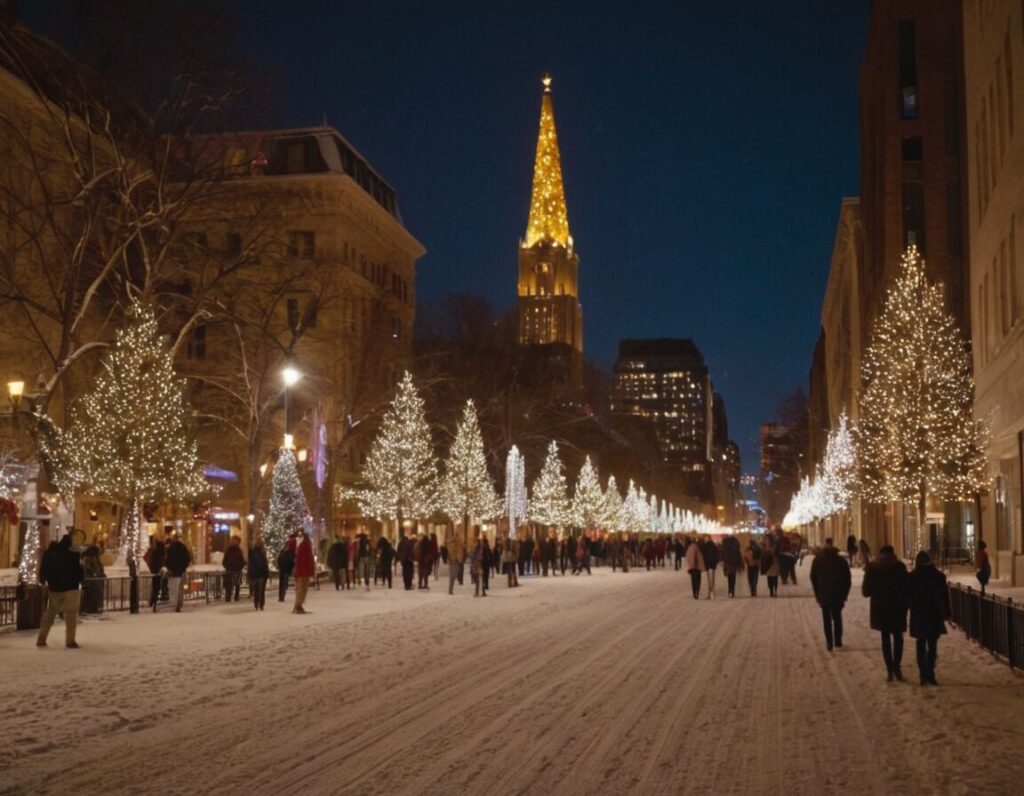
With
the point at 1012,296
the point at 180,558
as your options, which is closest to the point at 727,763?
the point at 180,558

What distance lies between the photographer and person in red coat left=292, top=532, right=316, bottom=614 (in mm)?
27578

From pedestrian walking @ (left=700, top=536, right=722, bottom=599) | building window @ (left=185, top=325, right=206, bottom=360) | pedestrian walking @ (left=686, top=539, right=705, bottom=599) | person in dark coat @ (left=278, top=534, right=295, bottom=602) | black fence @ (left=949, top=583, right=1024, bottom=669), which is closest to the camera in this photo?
black fence @ (left=949, top=583, right=1024, bottom=669)

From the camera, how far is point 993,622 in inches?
715

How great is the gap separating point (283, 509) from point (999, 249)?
21036 millimetres

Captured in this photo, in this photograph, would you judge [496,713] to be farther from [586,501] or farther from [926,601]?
[586,501]

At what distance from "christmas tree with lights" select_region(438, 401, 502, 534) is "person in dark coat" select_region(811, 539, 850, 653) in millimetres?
34127

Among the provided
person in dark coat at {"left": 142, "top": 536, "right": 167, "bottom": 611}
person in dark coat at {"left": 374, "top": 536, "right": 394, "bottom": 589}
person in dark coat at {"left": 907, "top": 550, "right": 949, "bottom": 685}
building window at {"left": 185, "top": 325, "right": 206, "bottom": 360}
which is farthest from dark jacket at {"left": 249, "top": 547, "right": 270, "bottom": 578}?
building window at {"left": 185, "top": 325, "right": 206, "bottom": 360}

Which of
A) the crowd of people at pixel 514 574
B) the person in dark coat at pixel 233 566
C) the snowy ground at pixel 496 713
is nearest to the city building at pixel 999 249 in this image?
the crowd of people at pixel 514 574

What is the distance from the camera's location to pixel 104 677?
15.8 metres

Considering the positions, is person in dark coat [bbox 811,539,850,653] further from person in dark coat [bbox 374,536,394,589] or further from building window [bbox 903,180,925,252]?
building window [bbox 903,180,925,252]

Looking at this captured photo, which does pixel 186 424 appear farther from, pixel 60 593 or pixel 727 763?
pixel 727 763

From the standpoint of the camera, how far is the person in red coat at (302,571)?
27.6 metres

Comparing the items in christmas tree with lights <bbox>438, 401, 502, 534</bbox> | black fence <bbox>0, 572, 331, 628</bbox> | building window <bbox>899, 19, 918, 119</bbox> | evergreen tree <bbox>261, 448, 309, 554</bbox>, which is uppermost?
building window <bbox>899, 19, 918, 119</bbox>

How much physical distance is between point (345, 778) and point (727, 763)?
2.87 meters
